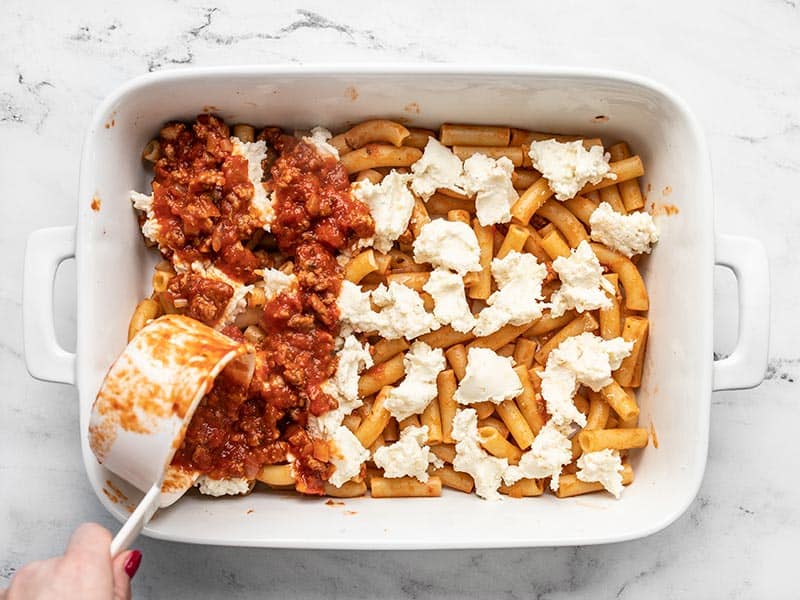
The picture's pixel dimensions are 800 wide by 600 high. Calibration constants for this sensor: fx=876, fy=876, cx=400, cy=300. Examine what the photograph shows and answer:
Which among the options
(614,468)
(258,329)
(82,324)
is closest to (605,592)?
(614,468)

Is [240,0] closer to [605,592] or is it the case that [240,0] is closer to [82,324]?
[82,324]

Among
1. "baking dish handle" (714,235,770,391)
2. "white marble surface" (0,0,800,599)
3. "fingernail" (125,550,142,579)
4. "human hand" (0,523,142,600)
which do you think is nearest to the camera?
"human hand" (0,523,142,600)

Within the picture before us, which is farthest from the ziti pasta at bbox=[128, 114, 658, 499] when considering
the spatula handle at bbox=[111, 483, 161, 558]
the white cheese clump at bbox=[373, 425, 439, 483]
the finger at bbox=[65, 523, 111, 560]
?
the finger at bbox=[65, 523, 111, 560]

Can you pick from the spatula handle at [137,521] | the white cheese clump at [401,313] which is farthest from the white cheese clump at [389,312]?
the spatula handle at [137,521]

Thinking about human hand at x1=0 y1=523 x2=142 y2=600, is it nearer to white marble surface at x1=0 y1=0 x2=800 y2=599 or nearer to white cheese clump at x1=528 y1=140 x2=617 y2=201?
white marble surface at x1=0 y1=0 x2=800 y2=599

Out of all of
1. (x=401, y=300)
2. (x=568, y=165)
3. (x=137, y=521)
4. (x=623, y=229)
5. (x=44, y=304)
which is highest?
(x=568, y=165)

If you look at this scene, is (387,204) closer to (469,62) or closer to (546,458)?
(469,62)

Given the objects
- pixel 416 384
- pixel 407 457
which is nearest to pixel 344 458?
pixel 407 457
